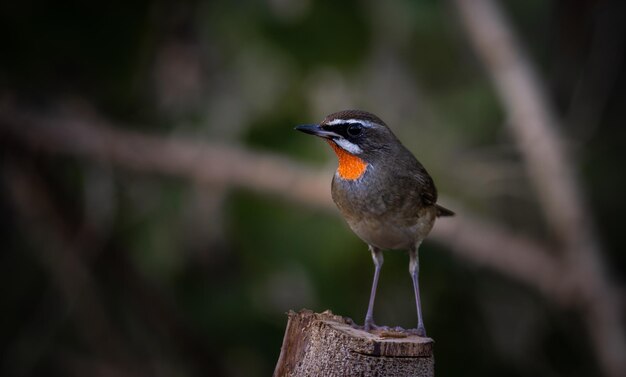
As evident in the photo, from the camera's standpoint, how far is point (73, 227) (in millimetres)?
10008

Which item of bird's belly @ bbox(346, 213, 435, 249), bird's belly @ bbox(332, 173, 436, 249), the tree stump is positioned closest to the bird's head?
bird's belly @ bbox(332, 173, 436, 249)

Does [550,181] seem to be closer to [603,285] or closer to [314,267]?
[603,285]

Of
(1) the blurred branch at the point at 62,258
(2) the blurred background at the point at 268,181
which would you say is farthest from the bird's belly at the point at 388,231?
(1) the blurred branch at the point at 62,258

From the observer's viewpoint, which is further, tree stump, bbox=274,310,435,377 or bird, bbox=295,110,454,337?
bird, bbox=295,110,454,337

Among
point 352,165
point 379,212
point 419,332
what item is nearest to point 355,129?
point 352,165

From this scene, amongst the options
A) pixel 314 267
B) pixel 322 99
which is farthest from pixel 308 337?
pixel 322 99

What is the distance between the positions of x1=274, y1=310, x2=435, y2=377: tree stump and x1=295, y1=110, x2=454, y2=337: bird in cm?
132

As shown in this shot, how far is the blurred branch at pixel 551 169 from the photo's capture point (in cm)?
896

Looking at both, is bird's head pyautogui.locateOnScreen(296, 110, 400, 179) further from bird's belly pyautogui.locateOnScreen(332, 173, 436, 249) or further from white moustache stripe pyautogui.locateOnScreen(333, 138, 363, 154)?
bird's belly pyautogui.locateOnScreen(332, 173, 436, 249)

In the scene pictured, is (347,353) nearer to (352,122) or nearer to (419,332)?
(419,332)

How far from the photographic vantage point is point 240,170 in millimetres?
9219

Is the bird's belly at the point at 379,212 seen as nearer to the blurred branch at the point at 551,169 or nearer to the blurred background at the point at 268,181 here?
the blurred background at the point at 268,181

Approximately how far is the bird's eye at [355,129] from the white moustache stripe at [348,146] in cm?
6

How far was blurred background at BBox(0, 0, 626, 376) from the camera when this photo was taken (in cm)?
907
